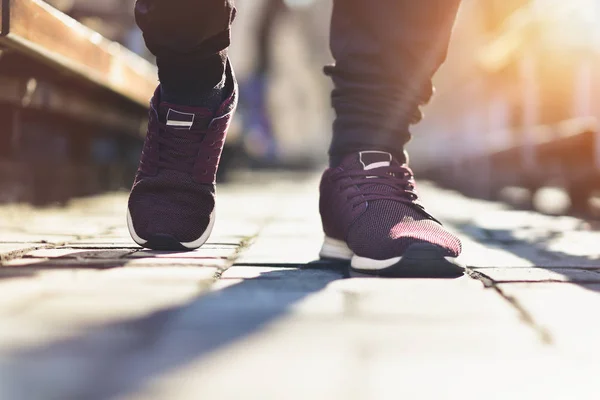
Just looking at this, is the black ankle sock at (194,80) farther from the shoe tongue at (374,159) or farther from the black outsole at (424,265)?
the black outsole at (424,265)

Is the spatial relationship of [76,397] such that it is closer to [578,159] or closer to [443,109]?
[578,159]

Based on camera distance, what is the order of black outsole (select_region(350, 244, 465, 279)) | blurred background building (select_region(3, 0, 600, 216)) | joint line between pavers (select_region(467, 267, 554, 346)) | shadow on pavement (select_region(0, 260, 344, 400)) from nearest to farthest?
1. shadow on pavement (select_region(0, 260, 344, 400))
2. joint line between pavers (select_region(467, 267, 554, 346))
3. black outsole (select_region(350, 244, 465, 279))
4. blurred background building (select_region(3, 0, 600, 216))

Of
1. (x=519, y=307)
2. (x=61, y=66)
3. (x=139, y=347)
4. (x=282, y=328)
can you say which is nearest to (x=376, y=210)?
(x=519, y=307)

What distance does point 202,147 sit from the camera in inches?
59.2

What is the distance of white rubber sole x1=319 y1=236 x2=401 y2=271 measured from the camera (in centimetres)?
122

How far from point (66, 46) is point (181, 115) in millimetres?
Result: 983

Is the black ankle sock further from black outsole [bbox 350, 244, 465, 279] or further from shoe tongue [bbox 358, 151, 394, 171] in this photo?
black outsole [bbox 350, 244, 465, 279]

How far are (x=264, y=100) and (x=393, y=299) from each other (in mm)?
11034

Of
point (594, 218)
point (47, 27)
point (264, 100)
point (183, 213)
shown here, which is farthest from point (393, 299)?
point (264, 100)

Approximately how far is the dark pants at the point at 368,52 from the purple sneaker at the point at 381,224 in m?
0.06

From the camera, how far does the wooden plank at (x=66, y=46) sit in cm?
179

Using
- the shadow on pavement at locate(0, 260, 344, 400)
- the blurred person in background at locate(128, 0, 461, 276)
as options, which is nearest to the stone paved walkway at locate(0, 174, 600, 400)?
the shadow on pavement at locate(0, 260, 344, 400)

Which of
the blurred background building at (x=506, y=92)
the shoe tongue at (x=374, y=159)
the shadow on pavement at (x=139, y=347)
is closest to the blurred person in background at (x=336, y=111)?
the shoe tongue at (x=374, y=159)

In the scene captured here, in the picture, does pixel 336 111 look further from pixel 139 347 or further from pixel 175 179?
pixel 139 347
